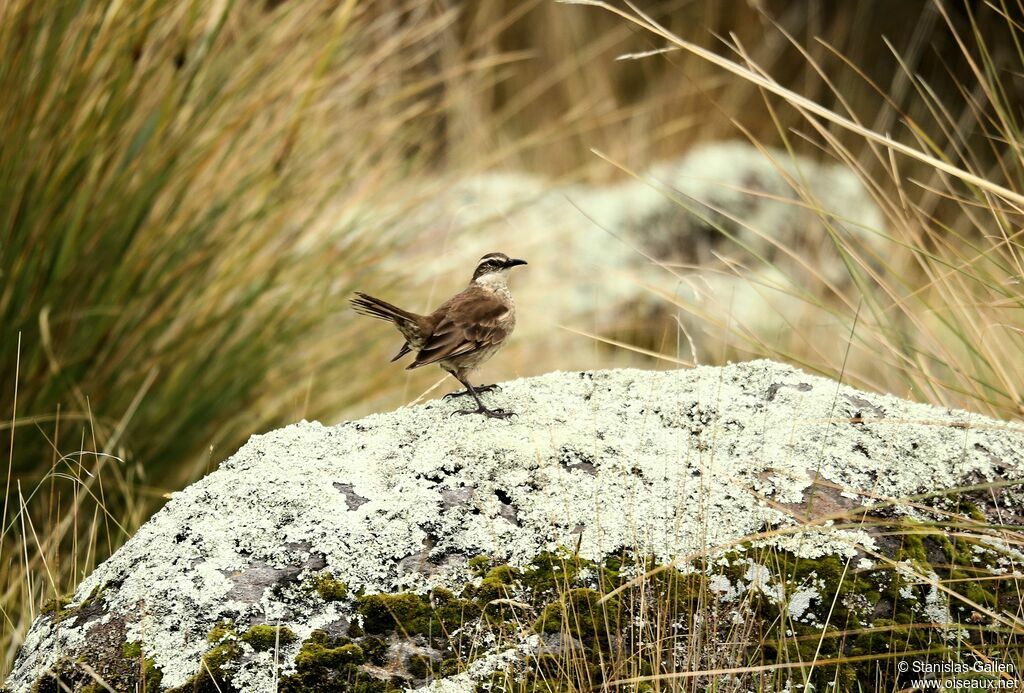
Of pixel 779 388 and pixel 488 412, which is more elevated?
pixel 779 388

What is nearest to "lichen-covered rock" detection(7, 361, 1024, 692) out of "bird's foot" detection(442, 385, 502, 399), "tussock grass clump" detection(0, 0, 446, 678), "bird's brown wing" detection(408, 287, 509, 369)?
"bird's foot" detection(442, 385, 502, 399)

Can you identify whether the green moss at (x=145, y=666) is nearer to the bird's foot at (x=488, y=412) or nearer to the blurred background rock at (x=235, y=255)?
the blurred background rock at (x=235, y=255)

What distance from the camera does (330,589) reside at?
2.06 meters

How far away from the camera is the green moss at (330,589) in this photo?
6.75ft

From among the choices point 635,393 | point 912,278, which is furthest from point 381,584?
point 912,278

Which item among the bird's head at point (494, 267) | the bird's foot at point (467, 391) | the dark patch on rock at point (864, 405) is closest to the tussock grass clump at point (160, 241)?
the bird's head at point (494, 267)

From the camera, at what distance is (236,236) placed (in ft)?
13.7

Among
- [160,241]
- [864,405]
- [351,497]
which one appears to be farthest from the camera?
[160,241]

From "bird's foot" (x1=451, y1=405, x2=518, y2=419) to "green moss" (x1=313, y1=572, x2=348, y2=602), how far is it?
0.58 meters

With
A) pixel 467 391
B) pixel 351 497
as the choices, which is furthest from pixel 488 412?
pixel 351 497

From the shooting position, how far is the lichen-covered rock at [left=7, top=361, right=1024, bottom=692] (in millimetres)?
2002

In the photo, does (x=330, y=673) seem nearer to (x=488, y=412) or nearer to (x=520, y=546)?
(x=520, y=546)

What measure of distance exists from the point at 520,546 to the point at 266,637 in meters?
0.52

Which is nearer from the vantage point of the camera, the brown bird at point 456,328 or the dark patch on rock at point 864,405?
the dark patch on rock at point 864,405
